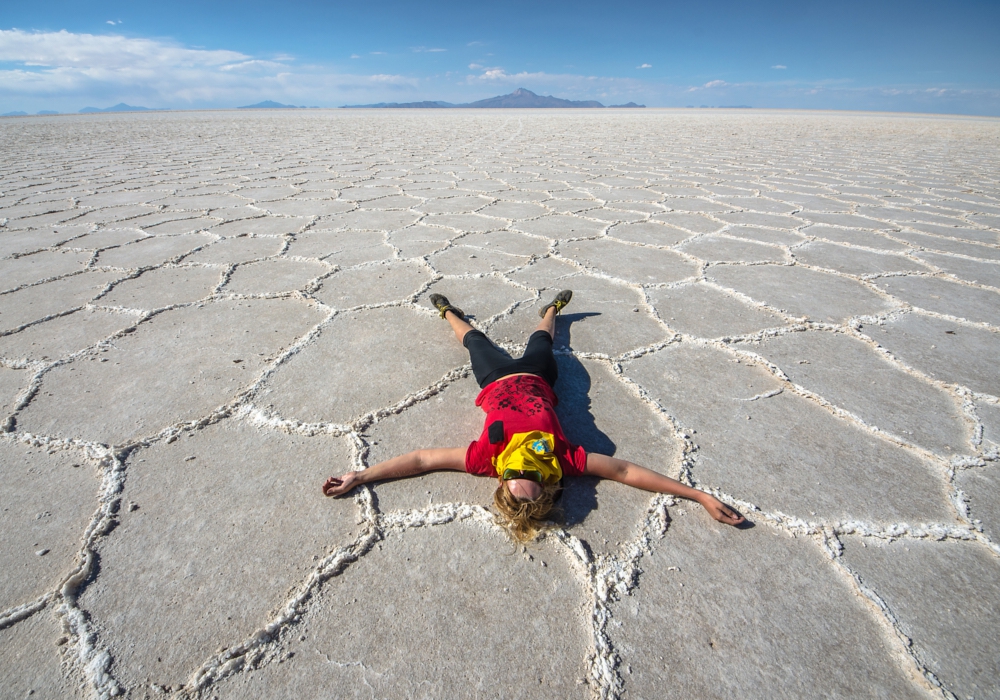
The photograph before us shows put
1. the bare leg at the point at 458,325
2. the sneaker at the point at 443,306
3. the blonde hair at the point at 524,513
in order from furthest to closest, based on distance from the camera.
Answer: the sneaker at the point at 443,306
the bare leg at the point at 458,325
the blonde hair at the point at 524,513

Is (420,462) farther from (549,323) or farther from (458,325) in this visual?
(549,323)

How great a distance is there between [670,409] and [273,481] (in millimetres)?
936

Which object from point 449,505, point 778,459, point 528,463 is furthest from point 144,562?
point 778,459

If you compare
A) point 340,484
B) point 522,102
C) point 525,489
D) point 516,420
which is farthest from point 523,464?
point 522,102

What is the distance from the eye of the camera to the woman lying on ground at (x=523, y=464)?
972mm

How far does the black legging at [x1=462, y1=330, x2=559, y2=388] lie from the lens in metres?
1.36

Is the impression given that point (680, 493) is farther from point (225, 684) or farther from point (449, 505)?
point (225, 684)

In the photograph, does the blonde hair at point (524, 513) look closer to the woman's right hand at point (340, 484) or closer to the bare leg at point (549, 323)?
the woman's right hand at point (340, 484)

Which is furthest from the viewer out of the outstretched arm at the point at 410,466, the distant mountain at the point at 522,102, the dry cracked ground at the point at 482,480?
the distant mountain at the point at 522,102

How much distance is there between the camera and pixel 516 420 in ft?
3.74

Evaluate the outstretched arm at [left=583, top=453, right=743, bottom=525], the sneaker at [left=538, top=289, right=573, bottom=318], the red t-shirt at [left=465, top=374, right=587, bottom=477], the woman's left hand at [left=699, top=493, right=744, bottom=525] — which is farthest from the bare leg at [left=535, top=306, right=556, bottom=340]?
the woman's left hand at [left=699, top=493, right=744, bottom=525]

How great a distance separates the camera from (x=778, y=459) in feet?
3.73

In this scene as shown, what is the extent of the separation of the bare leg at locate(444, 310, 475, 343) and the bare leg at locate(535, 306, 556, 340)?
229 mm

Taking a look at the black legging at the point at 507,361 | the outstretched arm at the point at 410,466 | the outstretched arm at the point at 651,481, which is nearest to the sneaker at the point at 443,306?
the black legging at the point at 507,361
